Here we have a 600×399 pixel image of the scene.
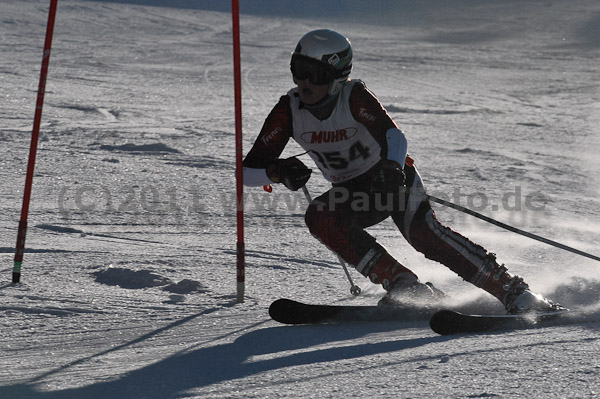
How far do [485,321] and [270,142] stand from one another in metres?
1.40

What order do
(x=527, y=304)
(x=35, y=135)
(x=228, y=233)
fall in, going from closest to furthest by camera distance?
(x=527, y=304) < (x=35, y=135) < (x=228, y=233)

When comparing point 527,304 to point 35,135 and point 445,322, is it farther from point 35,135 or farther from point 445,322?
point 35,135

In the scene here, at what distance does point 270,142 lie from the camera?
4191 millimetres

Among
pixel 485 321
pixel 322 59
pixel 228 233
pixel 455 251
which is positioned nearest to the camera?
pixel 485 321

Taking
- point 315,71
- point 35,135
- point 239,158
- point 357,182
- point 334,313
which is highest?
point 315,71

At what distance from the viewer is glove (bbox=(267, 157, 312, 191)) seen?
12.9 feet

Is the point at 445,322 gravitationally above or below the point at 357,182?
below

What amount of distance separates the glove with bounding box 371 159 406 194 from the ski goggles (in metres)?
0.53

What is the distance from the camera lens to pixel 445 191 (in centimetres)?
737

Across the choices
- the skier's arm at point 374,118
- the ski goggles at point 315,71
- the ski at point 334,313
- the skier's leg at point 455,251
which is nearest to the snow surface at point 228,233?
the ski at point 334,313

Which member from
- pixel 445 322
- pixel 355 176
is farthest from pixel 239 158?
pixel 445 322

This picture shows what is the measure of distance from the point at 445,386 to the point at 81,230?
135 inches

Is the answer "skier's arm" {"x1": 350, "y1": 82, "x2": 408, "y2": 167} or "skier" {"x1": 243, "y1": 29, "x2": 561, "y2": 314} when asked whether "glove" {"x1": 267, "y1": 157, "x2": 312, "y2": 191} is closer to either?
"skier" {"x1": 243, "y1": 29, "x2": 561, "y2": 314}

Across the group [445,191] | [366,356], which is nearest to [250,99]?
[445,191]
